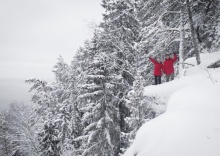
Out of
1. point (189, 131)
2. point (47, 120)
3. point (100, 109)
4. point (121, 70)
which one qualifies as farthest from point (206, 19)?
point (47, 120)

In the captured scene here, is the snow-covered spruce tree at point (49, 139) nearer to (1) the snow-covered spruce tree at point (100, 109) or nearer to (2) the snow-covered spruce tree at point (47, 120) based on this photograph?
(2) the snow-covered spruce tree at point (47, 120)

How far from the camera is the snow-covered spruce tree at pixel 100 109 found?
14.1 m

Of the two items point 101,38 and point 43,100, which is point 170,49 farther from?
point 43,100

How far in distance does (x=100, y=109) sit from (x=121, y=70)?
3.92m

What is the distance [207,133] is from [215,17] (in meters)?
9.81

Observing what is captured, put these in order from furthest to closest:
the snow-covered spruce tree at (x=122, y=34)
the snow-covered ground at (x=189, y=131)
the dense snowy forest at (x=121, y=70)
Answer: the snow-covered spruce tree at (x=122, y=34) < the dense snowy forest at (x=121, y=70) < the snow-covered ground at (x=189, y=131)

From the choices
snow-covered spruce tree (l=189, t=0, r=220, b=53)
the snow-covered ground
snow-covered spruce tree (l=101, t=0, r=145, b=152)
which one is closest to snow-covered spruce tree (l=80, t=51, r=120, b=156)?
snow-covered spruce tree (l=101, t=0, r=145, b=152)

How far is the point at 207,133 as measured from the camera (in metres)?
3.41

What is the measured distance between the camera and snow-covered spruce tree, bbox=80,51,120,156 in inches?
555

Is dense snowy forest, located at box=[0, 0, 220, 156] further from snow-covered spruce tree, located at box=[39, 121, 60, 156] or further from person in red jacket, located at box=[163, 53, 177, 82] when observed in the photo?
person in red jacket, located at box=[163, 53, 177, 82]

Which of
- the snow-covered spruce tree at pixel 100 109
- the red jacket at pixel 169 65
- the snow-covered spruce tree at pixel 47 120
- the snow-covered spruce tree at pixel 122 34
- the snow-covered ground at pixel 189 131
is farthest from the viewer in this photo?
the snow-covered spruce tree at pixel 47 120

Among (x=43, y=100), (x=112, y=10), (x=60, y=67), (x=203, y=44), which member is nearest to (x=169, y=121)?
(x=203, y=44)

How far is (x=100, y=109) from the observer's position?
1462 centimetres

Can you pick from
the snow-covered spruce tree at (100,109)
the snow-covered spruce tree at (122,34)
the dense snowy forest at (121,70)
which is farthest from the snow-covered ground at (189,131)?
the snow-covered spruce tree at (122,34)
